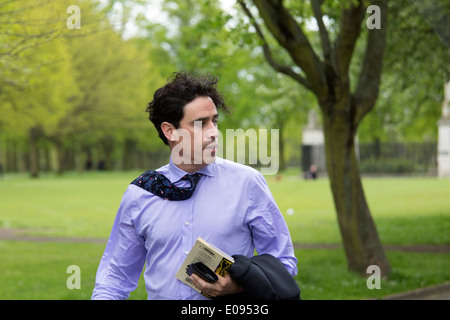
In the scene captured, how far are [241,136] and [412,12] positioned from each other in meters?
11.0

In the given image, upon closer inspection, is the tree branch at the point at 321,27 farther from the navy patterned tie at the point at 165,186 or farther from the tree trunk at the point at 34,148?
the tree trunk at the point at 34,148

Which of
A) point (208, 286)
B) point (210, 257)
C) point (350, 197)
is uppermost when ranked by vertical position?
point (210, 257)

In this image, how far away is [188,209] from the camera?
292cm

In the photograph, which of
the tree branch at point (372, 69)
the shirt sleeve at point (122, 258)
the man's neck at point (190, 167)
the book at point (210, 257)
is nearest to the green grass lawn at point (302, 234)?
the tree branch at point (372, 69)

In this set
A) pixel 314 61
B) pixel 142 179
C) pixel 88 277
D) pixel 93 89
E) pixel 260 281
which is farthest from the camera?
pixel 93 89

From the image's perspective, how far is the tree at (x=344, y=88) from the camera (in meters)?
9.83

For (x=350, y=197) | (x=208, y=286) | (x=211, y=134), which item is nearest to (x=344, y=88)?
(x=350, y=197)

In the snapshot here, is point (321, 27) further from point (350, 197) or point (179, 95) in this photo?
point (179, 95)

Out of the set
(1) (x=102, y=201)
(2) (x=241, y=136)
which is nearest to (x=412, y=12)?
(2) (x=241, y=136)

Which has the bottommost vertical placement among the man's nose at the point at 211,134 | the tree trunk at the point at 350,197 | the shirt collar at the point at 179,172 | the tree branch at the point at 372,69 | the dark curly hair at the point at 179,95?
the tree trunk at the point at 350,197

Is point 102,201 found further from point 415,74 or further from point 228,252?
point 228,252

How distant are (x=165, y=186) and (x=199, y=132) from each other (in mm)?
288

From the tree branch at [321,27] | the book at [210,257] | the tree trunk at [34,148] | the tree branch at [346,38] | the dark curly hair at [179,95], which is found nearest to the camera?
the book at [210,257]

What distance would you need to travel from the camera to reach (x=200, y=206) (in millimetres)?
2914
